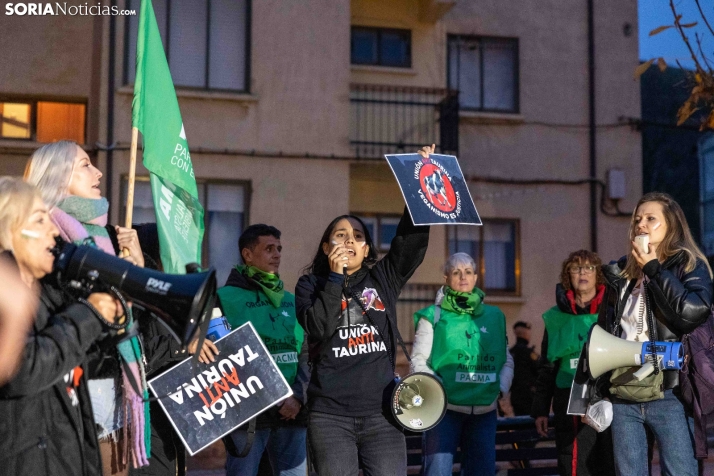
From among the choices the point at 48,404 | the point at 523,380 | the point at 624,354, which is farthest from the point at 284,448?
the point at 523,380

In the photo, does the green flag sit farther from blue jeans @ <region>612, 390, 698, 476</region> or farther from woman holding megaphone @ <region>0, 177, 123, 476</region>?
blue jeans @ <region>612, 390, 698, 476</region>

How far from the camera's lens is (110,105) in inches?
538

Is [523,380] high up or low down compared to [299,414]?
down

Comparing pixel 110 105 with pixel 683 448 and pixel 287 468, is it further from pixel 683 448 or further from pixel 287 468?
pixel 683 448

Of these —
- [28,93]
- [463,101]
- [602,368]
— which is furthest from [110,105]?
[602,368]

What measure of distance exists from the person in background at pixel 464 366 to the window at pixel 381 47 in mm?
8714

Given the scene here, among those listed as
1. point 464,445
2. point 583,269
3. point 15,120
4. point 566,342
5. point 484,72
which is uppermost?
point 484,72

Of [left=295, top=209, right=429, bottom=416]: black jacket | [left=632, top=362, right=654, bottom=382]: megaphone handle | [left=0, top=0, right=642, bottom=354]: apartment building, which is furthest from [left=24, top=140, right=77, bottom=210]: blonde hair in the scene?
[left=0, top=0, right=642, bottom=354]: apartment building

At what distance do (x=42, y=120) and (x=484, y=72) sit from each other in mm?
7100

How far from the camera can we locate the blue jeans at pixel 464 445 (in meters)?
6.59

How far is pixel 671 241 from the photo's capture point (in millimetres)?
5367

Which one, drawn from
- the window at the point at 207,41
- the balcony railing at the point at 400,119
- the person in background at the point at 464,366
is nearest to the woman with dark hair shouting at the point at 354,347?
the person in background at the point at 464,366

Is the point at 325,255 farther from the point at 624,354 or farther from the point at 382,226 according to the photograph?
the point at 382,226

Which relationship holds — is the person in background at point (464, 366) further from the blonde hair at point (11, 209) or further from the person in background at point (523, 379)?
the person in background at point (523, 379)
